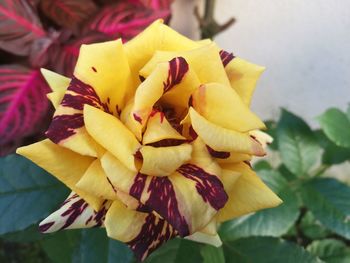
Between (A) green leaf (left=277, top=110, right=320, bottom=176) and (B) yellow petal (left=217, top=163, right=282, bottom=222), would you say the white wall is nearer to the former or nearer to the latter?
(A) green leaf (left=277, top=110, right=320, bottom=176)

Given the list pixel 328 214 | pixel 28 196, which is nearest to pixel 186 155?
pixel 28 196

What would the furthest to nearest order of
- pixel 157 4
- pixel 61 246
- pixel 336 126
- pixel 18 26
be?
1. pixel 157 4
2. pixel 18 26
3. pixel 336 126
4. pixel 61 246

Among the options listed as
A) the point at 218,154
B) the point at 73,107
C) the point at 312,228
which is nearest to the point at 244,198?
the point at 218,154

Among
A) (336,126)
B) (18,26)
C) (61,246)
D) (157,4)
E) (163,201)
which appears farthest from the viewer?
(157,4)

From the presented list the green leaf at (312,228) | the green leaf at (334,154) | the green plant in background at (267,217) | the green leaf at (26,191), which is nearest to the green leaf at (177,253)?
the green plant in background at (267,217)

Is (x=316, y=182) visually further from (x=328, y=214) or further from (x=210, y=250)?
(x=210, y=250)

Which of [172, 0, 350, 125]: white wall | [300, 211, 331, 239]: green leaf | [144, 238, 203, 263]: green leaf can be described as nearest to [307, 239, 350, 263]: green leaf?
[300, 211, 331, 239]: green leaf

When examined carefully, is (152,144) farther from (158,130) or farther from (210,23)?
(210,23)
